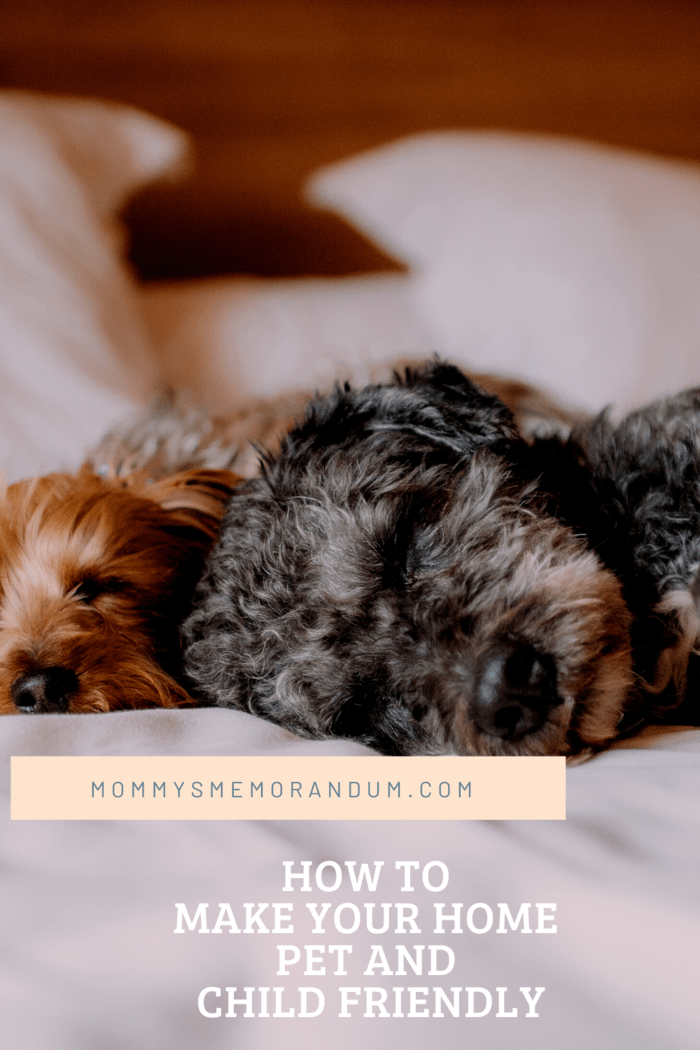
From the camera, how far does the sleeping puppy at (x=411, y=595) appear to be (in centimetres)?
107

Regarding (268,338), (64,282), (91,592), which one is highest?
(64,282)

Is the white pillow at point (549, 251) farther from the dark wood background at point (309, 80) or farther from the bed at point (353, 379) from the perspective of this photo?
the dark wood background at point (309, 80)

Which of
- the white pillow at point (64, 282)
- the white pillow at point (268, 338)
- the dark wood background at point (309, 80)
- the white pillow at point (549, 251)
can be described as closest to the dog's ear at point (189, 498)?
the white pillow at point (64, 282)

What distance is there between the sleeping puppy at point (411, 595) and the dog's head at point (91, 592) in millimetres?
114

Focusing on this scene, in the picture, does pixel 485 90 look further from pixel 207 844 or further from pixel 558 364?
pixel 207 844

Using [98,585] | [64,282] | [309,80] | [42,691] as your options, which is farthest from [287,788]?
[309,80]

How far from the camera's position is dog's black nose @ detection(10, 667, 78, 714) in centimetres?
135

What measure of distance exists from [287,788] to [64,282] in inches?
69.1

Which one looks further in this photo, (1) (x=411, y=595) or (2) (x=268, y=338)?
(2) (x=268, y=338)

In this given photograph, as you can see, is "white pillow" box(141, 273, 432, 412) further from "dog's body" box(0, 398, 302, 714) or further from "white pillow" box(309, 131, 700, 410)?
"dog's body" box(0, 398, 302, 714)

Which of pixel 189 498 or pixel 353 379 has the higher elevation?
pixel 353 379

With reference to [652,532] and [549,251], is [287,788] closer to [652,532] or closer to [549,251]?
[652,532]

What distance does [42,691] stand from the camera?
1352 mm

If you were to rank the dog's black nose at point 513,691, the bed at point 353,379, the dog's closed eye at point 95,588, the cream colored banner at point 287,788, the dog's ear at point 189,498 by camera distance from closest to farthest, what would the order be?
the bed at point 353,379, the cream colored banner at point 287,788, the dog's black nose at point 513,691, the dog's closed eye at point 95,588, the dog's ear at point 189,498
